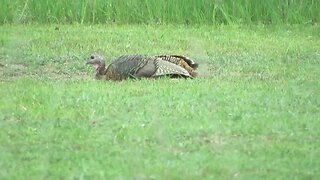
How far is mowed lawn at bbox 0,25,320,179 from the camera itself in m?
5.58

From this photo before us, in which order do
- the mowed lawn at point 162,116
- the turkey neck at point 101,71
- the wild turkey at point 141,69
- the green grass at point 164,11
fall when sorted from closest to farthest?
the mowed lawn at point 162,116 < the wild turkey at point 141,69 < the turkey neck at point 101,71 < the green grass at point 164,11

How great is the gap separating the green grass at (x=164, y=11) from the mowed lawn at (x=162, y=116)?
7.43ft

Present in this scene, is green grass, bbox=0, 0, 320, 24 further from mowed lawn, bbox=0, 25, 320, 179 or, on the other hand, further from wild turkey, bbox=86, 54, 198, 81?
wild turkey, bbox=86, 54, 198, 81

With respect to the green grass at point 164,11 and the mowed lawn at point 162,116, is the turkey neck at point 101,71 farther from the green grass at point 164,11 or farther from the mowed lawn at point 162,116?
the green grass at point 164,11

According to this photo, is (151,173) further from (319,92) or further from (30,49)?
(30,49)

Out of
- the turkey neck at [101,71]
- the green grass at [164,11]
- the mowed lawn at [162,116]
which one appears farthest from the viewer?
the green grass at [164,11]

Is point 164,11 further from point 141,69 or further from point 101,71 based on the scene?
point 141,69

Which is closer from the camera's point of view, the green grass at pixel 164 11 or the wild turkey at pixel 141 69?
the wild turkey at pixel 141 69

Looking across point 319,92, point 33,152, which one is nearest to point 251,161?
point 33,152

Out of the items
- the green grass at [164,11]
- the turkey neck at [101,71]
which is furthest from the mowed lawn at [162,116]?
the green grass at [164,11]

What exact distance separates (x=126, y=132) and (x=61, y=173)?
1102 mm

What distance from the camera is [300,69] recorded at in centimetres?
980

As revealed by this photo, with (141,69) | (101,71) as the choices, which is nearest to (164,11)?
(101,71)

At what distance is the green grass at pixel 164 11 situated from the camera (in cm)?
1388
